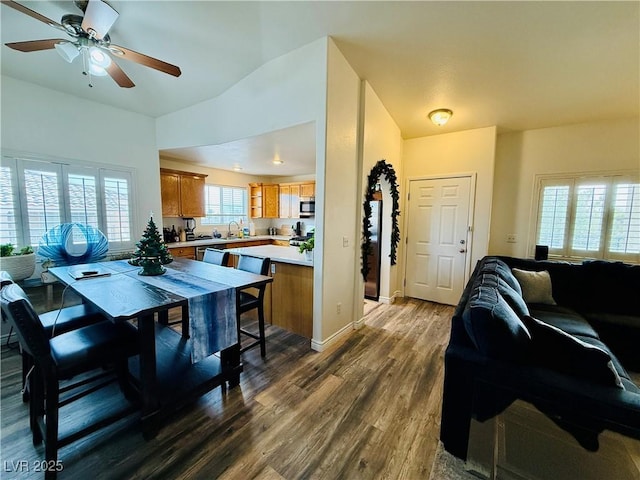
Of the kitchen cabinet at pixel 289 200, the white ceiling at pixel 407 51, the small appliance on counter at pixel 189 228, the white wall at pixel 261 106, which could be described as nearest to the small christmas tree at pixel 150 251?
the white wall at pixel 261 106

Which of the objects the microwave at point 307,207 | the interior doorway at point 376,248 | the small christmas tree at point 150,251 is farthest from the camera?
the microwave at point 307,207

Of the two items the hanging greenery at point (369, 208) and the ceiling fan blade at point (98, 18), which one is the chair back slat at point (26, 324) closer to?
the ceiling fan blade at point (98, 18)

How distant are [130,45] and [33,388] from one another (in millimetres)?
2969

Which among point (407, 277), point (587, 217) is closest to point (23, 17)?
point (407, 277)

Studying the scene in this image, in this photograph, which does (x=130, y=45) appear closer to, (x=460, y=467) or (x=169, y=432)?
(x=169, y=432)

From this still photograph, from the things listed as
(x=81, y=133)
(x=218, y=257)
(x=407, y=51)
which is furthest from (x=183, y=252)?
(x=407, y=51)

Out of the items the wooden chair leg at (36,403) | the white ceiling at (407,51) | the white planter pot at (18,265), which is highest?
the white ceiling at (407,51)

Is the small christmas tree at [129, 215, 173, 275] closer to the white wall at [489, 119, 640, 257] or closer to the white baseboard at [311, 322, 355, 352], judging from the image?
the white baseboard at [311, 322, 355, 352]

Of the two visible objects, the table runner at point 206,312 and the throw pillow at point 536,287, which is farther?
the throw pillow at point 536,287

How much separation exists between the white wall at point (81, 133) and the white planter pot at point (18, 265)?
1.22m

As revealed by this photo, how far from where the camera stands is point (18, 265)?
252cm

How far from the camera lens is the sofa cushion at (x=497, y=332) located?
133 centimetres

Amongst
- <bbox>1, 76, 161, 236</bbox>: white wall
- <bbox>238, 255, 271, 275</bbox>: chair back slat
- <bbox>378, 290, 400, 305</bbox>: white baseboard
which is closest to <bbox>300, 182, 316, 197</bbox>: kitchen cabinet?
<bbox>378, 290, 400, 305</bbox>: white baseboard

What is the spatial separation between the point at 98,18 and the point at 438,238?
179 inches
